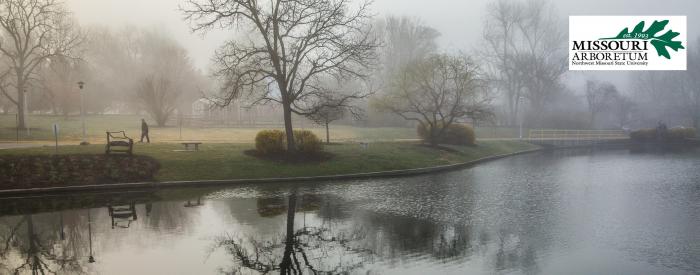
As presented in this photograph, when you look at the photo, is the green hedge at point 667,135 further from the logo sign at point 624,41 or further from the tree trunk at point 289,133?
the tree trunk at point 289,133

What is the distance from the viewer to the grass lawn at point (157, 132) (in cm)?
3634

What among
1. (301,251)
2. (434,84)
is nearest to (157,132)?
(434,84)

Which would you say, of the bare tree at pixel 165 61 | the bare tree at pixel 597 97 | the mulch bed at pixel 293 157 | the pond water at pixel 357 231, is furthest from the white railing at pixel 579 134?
the bare tree at pixel 165 61

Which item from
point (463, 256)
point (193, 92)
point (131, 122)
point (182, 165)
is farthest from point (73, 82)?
point (463, 256)

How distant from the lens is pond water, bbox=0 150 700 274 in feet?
30.2

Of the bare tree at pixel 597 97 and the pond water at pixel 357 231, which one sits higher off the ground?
the bare tree at pixel 597 97

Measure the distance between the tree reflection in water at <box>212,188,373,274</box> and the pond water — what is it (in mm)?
41

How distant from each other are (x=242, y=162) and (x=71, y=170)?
7724 millimetres

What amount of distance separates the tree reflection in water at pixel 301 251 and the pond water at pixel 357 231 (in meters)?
0.04

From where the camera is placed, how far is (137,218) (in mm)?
Answer: 13352

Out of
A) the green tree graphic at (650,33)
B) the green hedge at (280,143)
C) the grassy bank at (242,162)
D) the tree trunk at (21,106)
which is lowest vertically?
the grassy bank at (242,162)

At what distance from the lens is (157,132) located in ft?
146

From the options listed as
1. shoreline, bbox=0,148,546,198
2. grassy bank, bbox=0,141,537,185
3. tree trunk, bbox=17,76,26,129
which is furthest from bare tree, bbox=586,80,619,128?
tree trunk, bbox=17,76,26,129

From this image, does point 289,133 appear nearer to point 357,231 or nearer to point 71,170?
point 71,170
